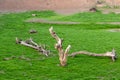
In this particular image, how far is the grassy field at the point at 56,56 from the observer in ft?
35.8

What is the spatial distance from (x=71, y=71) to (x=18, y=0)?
2602cm

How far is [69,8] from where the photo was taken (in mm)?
35688

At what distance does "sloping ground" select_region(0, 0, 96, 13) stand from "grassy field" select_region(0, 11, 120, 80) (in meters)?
11.7

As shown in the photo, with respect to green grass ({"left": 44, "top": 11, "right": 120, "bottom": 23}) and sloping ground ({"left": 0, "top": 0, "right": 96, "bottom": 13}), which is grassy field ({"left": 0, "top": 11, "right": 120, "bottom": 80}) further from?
sloping ground ({"left": 0, "top": 0, "right": 96, "bottom": 13})

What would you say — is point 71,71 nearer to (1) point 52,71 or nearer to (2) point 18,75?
(1) point 52,71

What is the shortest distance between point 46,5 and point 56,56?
76.3ft

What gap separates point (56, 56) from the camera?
1345cm

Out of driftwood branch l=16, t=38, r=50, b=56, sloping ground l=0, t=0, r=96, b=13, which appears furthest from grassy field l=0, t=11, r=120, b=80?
sloping ground l=0, t=0, r=96, b=13

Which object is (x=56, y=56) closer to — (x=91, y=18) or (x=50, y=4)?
(x=91, y=18)

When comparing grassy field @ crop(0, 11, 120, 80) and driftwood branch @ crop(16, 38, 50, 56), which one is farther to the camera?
driftwood branch @ crop(16, 38, 50, 56)

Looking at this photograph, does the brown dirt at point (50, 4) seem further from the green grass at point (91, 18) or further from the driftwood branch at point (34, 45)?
the driftwood branch at point (34, 45)

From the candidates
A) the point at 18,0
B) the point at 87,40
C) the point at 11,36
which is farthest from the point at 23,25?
the point at 18,0

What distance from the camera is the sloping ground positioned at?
3515 cm

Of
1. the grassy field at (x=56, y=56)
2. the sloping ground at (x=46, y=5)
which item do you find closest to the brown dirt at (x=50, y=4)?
the sloping ground at (x=46, y=5)
